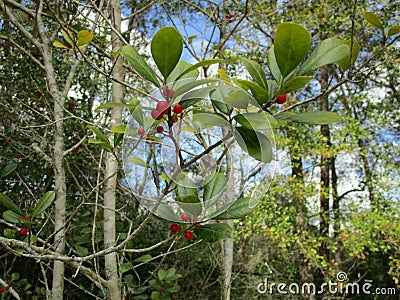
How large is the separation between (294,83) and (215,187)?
18cm

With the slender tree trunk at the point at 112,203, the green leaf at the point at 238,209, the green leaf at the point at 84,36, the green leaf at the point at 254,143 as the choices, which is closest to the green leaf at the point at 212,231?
the green leaf at the point at 238,209

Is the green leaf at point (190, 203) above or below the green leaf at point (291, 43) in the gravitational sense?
below

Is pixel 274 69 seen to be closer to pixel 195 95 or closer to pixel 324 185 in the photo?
pixel 195 95

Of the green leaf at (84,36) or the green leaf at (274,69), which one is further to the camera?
the green leaf at (84,36)

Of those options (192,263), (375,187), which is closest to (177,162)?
(192,263)

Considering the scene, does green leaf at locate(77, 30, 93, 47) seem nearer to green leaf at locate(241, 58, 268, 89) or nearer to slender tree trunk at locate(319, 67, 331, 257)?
green leaf at locate(241, 58, 268, 89)

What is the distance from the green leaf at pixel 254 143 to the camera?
524mm

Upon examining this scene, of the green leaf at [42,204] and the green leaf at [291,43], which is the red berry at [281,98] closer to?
the green leaf at [291,43]

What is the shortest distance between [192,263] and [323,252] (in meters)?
1.35

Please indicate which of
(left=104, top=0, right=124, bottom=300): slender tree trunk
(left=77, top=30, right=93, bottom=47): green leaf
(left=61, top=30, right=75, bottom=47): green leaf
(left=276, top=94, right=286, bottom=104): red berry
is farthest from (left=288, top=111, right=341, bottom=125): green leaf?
(left=104, top=0, right=124, bottom=300): slender tree trunk

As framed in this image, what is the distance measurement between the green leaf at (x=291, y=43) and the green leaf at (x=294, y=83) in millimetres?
24

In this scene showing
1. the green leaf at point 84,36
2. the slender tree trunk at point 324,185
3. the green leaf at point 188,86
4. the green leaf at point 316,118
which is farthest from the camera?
the slender tree trunk at point 324,185

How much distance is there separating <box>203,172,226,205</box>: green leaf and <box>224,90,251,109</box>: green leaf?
0.37ft

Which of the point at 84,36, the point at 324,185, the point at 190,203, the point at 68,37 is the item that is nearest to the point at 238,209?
the point at 190,203
